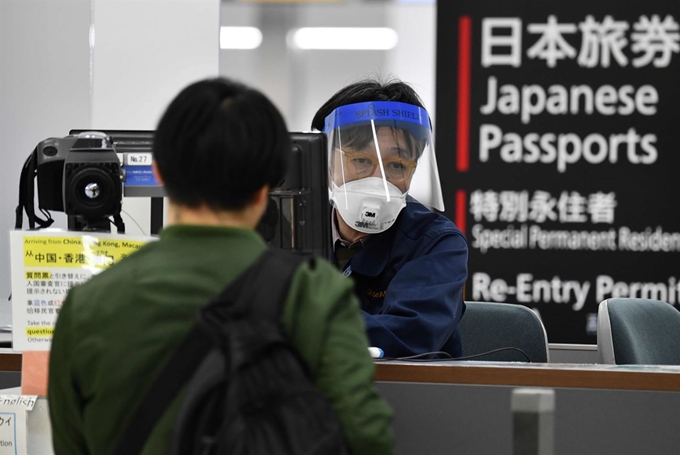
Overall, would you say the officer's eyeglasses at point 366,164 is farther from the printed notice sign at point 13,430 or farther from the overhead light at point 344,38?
the overhead light at point 344,38

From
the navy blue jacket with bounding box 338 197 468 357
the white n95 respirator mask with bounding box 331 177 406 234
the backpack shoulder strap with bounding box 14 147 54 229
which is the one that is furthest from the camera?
the white n95 respirator mask with bounding box 331 177 406 234

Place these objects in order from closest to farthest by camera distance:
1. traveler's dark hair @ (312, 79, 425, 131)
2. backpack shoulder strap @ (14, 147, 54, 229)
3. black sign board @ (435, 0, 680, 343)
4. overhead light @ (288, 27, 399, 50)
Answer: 1. backpack shoulder strap @ (14, 147, 54, 229)
2. traveler's dark hair @ (312, 79, 425, 131)
3. black sign board @ (435, 0, 680, 343)
4. overhead light @ (288, 27, 399, 50)

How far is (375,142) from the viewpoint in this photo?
208cm

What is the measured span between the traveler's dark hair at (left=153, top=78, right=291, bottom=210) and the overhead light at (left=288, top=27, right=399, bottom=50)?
99.7 inches

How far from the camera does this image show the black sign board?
3.25 meters

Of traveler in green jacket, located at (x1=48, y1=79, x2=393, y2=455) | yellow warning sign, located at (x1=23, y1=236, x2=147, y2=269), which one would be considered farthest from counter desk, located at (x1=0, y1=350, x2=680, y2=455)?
traveler in green jacket, located at (x1=48, y1=79, x2=393, y2=455)

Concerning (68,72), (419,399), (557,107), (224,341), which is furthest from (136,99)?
(224,341)

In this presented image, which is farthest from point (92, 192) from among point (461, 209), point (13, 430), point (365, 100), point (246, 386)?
point (461, 209)

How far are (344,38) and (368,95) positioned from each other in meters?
1.36

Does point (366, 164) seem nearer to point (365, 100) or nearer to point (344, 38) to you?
point (365, 100)

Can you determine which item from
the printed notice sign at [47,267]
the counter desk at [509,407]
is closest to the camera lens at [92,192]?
the printed notice sign at [47,267]

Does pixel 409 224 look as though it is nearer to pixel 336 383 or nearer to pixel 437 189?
pixel 437 189

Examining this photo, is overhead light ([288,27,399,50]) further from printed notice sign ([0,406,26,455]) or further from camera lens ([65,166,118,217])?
printed notice sign ([0,406,26,455])

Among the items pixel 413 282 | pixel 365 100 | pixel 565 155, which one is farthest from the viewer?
pixel 565 155
